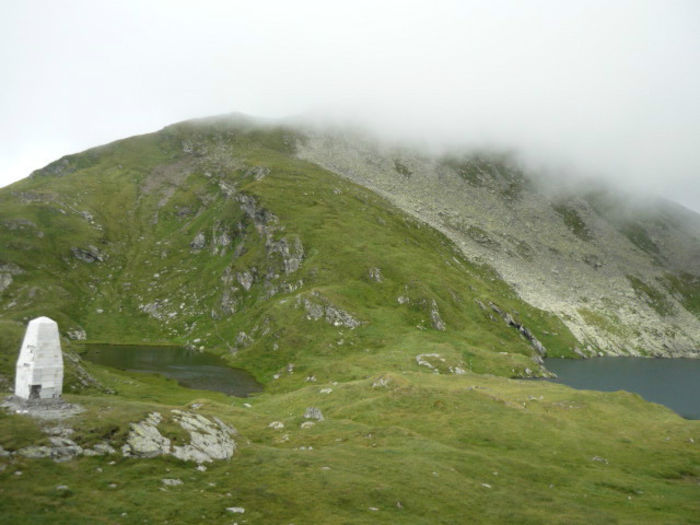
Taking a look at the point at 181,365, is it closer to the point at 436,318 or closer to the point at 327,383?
the point at 327,383

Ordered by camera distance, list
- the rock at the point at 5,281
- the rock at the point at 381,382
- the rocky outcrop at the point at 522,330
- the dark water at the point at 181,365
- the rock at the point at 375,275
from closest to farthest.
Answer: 1. the rock at the point at 381,382
2. the dark water at the point at 181,365
3. the rock at the point at 5,281
4. the rock at the point at 375,275
5. the rocky outcrop at the point at 522,330

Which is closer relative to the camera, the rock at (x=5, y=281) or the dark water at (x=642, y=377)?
the dark water at (x=642, y=377)

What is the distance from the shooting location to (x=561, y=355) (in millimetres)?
167250

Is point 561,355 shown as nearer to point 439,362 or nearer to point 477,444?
point 439,362

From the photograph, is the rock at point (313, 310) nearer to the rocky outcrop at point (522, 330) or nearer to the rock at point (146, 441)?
the rocky outcrop at point (522, 330)

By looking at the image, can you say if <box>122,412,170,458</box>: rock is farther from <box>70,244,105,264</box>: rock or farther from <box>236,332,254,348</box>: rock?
<box>70,244,105,264</box>: rock

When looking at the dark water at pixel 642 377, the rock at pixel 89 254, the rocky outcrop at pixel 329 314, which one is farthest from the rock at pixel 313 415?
the rock at pixel 89 254

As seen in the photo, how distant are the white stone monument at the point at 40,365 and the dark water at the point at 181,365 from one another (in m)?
60.4

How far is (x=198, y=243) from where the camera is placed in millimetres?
195875

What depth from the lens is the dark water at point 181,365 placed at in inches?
3893

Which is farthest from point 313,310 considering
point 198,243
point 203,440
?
point 203,440

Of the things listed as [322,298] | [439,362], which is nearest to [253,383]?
[322,298]

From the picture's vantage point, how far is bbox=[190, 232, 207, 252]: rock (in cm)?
19450

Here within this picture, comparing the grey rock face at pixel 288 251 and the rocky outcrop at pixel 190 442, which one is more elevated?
the grey rock face at pixel 288 251
